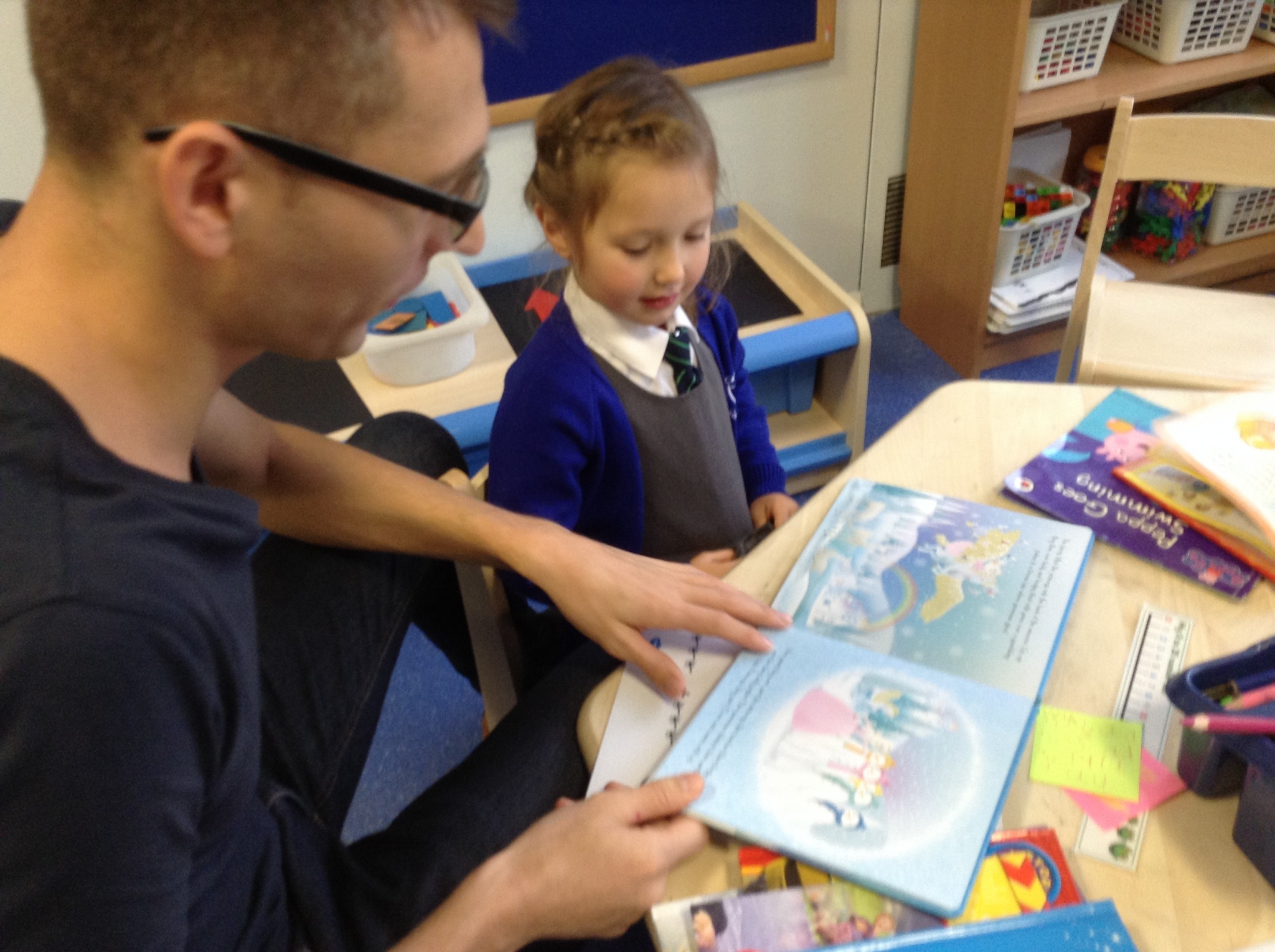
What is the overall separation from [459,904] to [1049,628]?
18.8 inches

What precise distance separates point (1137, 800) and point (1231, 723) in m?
0.09

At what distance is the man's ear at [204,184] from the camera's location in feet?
1.54

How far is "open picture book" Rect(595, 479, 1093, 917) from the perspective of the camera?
556 mm

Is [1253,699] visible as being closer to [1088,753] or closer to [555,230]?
[1088,753]

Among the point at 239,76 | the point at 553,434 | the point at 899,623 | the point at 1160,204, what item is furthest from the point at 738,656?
the point at 1160,204

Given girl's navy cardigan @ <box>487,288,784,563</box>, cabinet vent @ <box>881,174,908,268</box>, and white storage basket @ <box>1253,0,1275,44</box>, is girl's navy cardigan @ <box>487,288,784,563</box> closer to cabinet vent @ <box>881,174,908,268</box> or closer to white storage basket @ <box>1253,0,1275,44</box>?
cabinet vent @ <box>881,174,908,268</box>

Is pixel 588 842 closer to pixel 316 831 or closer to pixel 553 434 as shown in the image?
pixel 316 831

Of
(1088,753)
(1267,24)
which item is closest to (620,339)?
(1088,753)

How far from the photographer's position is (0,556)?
450 mm

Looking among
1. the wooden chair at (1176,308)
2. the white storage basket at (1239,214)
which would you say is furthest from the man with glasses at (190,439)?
the white storage basket at (1239,214)

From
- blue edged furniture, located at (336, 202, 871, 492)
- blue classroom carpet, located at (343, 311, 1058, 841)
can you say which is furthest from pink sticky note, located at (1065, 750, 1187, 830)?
blue edged furniture, located at (336, 202, 871, 492)

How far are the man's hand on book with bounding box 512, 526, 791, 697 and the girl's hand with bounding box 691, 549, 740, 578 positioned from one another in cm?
26

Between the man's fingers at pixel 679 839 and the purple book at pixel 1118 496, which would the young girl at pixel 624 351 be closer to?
the purple book at pixel 1118 496

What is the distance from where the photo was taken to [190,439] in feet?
1.98
